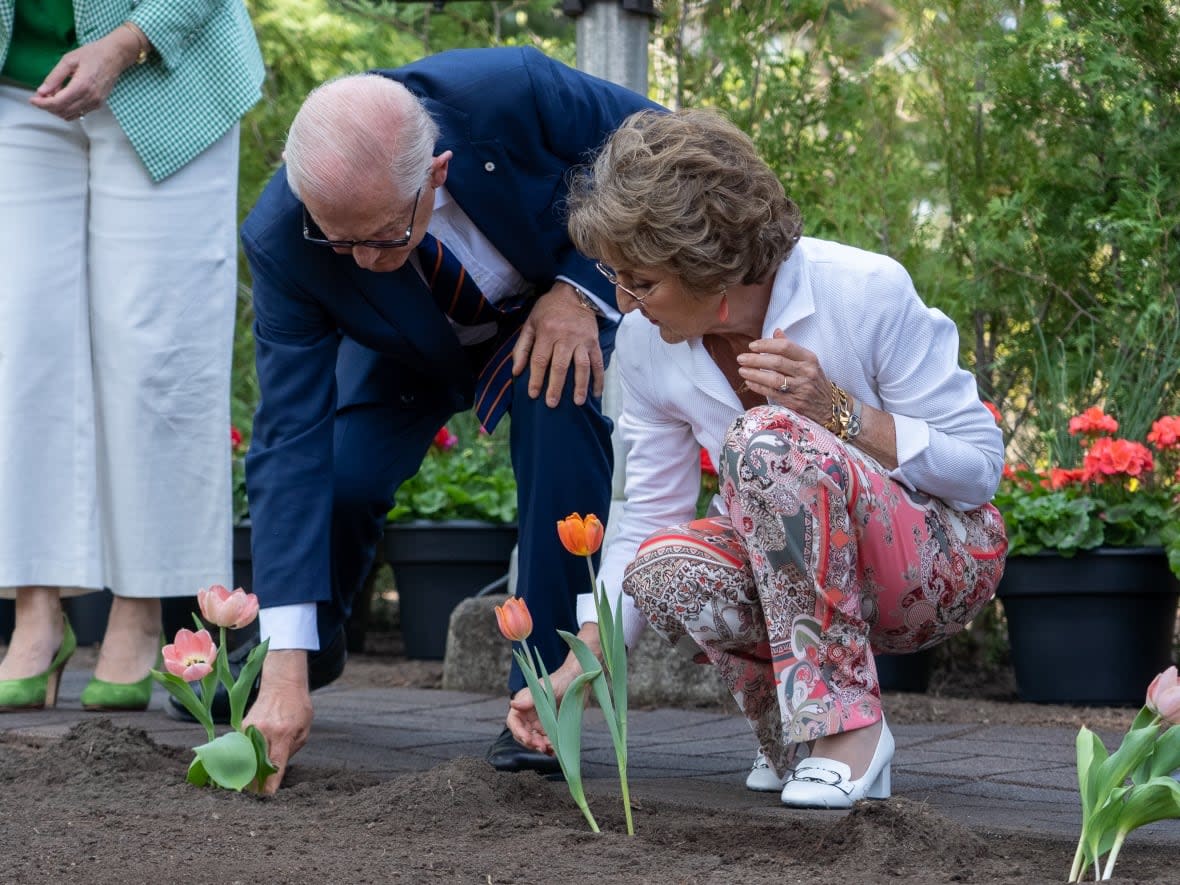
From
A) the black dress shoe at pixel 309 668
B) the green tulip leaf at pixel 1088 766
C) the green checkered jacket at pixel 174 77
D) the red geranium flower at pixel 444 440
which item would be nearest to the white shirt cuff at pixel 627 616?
the black dress shoe at pixel 309 668

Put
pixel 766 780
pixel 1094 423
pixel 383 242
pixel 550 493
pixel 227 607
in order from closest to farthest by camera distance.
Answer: pixel 227 607 → pixel 383 242 → pixel 766 780 → pixel 550 493 → pixel 1094 423

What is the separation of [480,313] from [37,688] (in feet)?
4.23

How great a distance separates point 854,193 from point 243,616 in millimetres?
2821

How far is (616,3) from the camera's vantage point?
3.59 m

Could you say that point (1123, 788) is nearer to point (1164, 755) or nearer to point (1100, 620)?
point (1164, 755)

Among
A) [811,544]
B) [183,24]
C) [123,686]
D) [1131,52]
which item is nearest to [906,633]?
[811,544]

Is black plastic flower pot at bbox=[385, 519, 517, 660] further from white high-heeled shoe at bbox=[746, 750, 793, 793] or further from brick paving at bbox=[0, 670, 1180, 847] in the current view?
white high-heeled shoe at bbox=[746, 750, 793, 793]

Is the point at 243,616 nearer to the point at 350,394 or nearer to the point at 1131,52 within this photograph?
the point at 350,394

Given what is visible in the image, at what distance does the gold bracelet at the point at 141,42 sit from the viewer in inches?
122

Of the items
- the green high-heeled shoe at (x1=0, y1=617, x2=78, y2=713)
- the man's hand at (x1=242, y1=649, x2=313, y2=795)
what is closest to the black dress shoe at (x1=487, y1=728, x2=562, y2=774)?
the man's hand at (x1=242, y1=649, x2=313, y2=795)

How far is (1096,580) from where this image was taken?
3.46 m

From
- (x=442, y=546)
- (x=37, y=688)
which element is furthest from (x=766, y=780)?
(x=442, y=546)

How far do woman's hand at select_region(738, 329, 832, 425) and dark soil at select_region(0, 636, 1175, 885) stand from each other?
563 mm

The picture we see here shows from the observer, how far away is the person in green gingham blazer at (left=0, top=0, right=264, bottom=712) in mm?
3141
